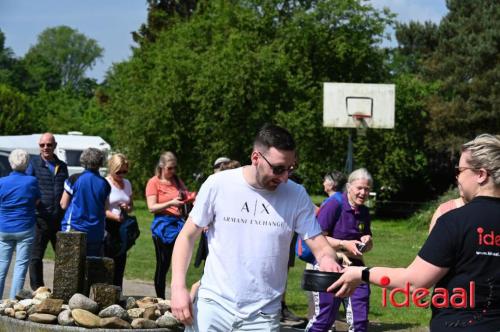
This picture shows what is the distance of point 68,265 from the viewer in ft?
29.5

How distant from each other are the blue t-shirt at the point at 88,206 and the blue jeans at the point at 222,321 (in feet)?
17.5

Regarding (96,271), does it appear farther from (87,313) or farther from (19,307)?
(87,313)

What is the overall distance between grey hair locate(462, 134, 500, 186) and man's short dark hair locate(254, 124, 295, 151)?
960mm

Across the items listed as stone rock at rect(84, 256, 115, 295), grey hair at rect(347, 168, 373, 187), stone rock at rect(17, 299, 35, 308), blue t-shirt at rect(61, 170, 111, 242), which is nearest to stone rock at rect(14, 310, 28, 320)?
stone rock at rect(17, 299, 35, 308)

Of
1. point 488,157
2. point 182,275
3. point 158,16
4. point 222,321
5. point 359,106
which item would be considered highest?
point 158,16

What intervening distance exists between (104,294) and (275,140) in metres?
4.29

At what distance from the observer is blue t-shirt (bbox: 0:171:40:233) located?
10.3 m

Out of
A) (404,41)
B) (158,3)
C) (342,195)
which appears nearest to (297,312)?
(342,195)

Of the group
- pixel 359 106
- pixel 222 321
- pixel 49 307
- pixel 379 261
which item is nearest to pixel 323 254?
pixel 222 321

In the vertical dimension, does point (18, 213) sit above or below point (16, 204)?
below

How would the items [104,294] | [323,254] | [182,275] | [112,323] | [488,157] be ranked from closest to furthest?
1. [488,157]
2. [182,275]
3. [323,254]
4. [112,323]
5. [104,294]

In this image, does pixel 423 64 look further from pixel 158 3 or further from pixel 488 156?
pixel 488 156

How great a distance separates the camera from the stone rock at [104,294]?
8.63 m

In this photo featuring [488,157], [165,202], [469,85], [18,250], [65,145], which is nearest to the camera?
[488,157]
